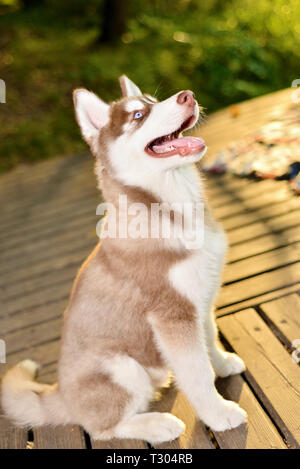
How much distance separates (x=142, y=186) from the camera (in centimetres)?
202

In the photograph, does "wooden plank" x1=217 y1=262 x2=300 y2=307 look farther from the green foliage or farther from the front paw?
the green foliage

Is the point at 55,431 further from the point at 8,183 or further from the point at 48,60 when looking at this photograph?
the point at 48,60

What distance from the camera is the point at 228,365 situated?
7.73ft

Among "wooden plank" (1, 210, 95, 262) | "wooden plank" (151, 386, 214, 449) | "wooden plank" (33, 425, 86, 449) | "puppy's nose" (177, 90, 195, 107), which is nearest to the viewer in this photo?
"puppy's nose" (177, 90, 195, 107)

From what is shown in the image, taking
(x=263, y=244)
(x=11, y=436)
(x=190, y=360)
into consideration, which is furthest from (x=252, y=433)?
(x=263, y=244)

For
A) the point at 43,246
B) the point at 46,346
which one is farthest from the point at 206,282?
the point at 43,246

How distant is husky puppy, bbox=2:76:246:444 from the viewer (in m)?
2.01

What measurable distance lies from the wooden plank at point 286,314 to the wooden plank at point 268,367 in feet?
0.21

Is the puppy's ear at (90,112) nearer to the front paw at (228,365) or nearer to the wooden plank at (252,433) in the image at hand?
the front paw at (228,365)

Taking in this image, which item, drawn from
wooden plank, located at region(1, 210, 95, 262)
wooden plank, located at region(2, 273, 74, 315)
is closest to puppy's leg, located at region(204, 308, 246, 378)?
wooden plank, located at region(2, 273, 74, 315)

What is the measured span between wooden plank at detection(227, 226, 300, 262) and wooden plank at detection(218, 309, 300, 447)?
55 cm

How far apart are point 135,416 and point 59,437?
407 millimetres

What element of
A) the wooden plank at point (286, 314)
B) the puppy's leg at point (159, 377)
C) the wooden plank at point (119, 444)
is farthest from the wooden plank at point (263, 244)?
the wooden plank at point (119, 444)

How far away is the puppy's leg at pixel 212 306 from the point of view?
2135 mm
